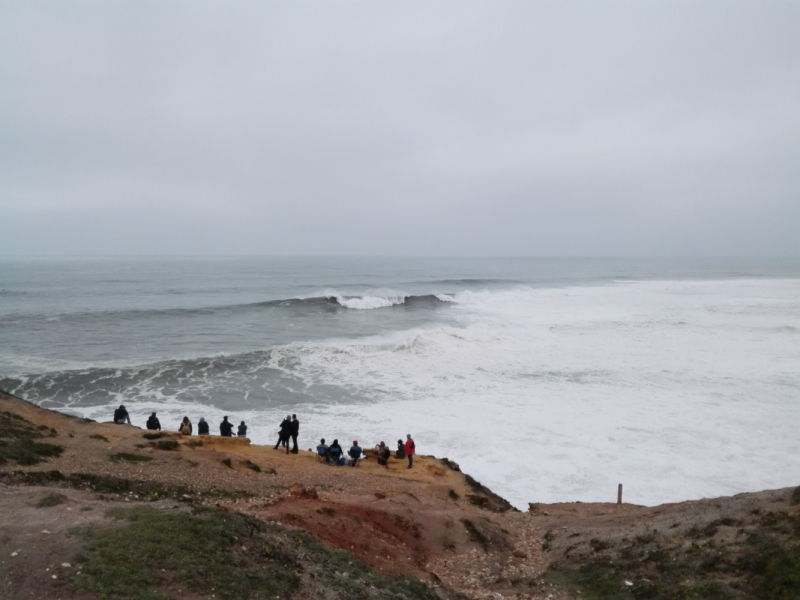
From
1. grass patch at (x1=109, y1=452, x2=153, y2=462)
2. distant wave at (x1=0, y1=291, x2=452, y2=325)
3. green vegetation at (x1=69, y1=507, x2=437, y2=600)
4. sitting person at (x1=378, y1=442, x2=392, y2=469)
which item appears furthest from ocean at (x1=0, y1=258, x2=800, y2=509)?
green vegetation at (x1=69, y1=507, x2=437, y2=600)

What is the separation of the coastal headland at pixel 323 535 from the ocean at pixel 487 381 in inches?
155

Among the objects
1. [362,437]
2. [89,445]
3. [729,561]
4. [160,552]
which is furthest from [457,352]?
[160,552]

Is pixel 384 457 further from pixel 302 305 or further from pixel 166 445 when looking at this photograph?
pixel 302 305

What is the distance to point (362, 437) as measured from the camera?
18922 mm

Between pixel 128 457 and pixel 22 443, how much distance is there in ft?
7.48

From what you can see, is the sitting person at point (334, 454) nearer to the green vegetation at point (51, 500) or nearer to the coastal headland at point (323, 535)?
the coastal headland at point (323, 535)

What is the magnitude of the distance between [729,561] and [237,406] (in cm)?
1901

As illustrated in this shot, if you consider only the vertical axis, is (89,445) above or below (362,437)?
above

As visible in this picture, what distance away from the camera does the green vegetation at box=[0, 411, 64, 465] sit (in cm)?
1102

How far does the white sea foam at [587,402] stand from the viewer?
15.9 metres

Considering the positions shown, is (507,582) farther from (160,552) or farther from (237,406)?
(237,406)

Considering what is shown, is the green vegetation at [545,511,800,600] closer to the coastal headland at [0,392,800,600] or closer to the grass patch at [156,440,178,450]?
the coastal headland at [0,392,800,600]

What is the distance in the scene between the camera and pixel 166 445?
14172mm

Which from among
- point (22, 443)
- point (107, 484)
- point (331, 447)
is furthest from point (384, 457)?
point (22, 443)
